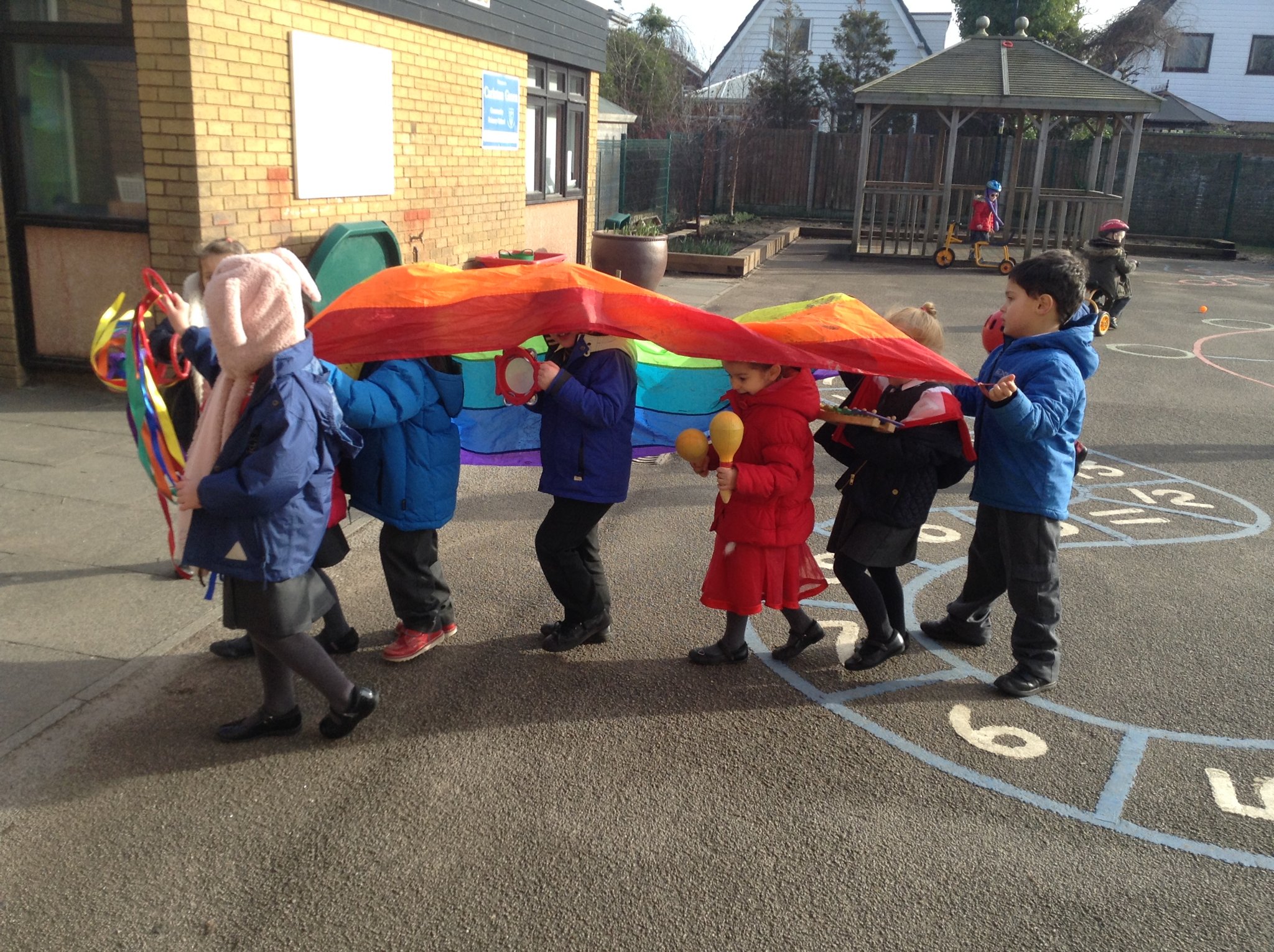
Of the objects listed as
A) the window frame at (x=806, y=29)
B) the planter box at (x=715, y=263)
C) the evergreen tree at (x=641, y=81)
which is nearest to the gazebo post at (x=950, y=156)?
the planter box at (x=715, y=263)

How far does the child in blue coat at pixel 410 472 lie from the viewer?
394cm

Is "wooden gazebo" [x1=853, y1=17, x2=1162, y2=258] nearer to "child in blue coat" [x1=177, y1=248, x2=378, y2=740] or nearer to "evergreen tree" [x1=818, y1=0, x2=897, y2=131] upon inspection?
"evergreen tree" [x1=818, y1=0, x2=897, y2=131]

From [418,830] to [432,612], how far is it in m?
1.24

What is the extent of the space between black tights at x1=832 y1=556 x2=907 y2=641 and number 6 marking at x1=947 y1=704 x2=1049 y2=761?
18.8 inches

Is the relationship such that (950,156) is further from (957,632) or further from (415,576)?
(415,576)

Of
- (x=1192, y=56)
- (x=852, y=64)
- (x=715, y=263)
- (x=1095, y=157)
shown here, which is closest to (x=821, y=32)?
(x=852, y=64)

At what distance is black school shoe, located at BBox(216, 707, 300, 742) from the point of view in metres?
3.78

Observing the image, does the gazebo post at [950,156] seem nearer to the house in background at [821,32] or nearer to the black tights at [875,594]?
the black tights at [875,594]

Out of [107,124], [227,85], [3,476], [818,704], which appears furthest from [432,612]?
[107,124]

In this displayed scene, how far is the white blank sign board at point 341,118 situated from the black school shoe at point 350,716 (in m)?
5.74

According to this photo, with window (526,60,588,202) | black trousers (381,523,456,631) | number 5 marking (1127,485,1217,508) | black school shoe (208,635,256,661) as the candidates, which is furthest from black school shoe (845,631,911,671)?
window (526,60,588,202)

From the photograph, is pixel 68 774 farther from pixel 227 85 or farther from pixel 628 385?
pixel 227 85

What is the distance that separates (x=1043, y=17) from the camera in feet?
107

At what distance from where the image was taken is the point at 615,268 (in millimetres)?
14922
